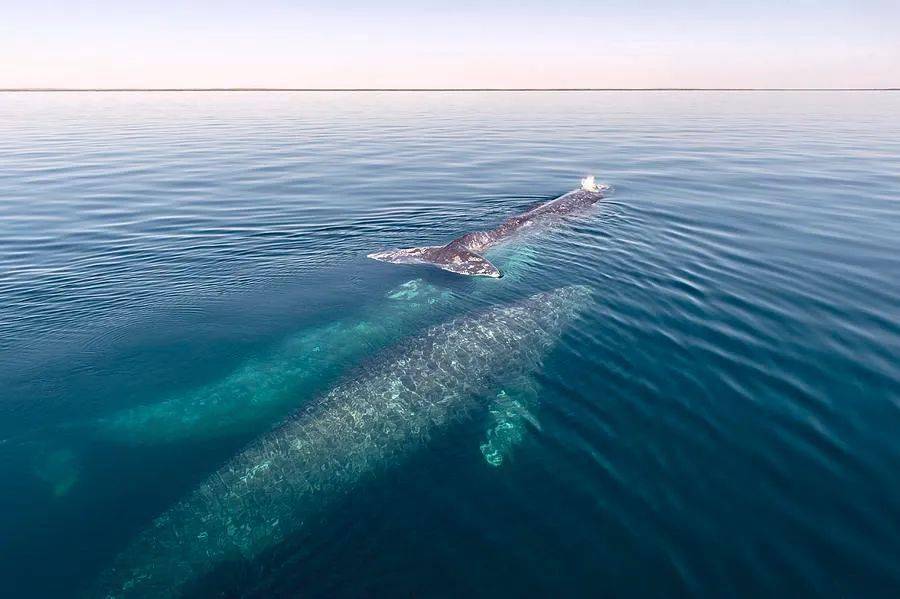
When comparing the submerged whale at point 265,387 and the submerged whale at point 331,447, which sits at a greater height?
the submerged whale at point 331,447

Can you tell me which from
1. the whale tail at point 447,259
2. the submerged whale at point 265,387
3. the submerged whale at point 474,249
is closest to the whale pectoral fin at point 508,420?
the submerged whale at point 265,387

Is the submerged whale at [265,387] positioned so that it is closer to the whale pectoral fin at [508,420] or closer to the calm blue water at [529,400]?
the calm blue water at [529,400]

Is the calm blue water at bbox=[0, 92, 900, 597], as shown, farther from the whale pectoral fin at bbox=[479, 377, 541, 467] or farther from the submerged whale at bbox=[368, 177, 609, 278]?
the submerged whale at bbox=[368, 177, 609, 278]

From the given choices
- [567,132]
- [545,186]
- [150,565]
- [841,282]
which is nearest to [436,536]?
[150,565]

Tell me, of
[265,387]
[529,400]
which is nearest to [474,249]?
[529,400]

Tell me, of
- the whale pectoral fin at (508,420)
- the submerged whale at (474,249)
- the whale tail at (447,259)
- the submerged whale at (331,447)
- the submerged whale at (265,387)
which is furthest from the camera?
the submerged whale at (474,249)

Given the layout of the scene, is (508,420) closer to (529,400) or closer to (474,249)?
(529,400)

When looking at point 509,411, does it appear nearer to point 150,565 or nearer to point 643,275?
point 150,565
